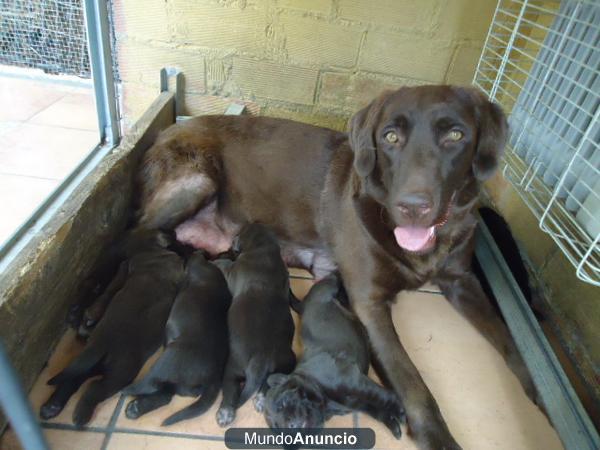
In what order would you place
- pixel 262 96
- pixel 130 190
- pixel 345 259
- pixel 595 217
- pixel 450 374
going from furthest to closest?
pixel 262 96, pixel 130 190, pixel 345 259, pixel 450 374, pixel 595 217

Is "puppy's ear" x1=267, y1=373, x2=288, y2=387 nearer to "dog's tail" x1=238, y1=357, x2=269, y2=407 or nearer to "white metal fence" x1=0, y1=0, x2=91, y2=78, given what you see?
"dog's tail" x1=238, y1=357, x2=269, y2=407

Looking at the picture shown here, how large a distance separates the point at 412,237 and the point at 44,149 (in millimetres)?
2039

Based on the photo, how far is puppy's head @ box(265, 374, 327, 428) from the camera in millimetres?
1260

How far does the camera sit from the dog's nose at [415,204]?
138cm

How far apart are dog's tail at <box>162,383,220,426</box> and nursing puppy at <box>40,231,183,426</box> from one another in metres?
0.17

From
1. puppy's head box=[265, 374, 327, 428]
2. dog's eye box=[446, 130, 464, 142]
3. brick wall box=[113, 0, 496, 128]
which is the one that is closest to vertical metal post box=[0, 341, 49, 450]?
puppy's head box=[265, 374, 327, 428]

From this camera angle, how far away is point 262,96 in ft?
8.81

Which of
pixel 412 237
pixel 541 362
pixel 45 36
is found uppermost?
pixel 45 36

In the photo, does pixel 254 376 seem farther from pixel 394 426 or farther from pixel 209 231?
pixel 209 231

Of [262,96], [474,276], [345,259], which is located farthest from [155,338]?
[262,96]

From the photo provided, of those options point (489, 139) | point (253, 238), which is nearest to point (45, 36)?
point (253, 238)

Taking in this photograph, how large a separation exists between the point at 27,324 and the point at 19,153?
56.8 inches

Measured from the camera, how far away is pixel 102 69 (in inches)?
89.7

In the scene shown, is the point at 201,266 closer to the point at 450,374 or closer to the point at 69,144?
the point at 450,374
